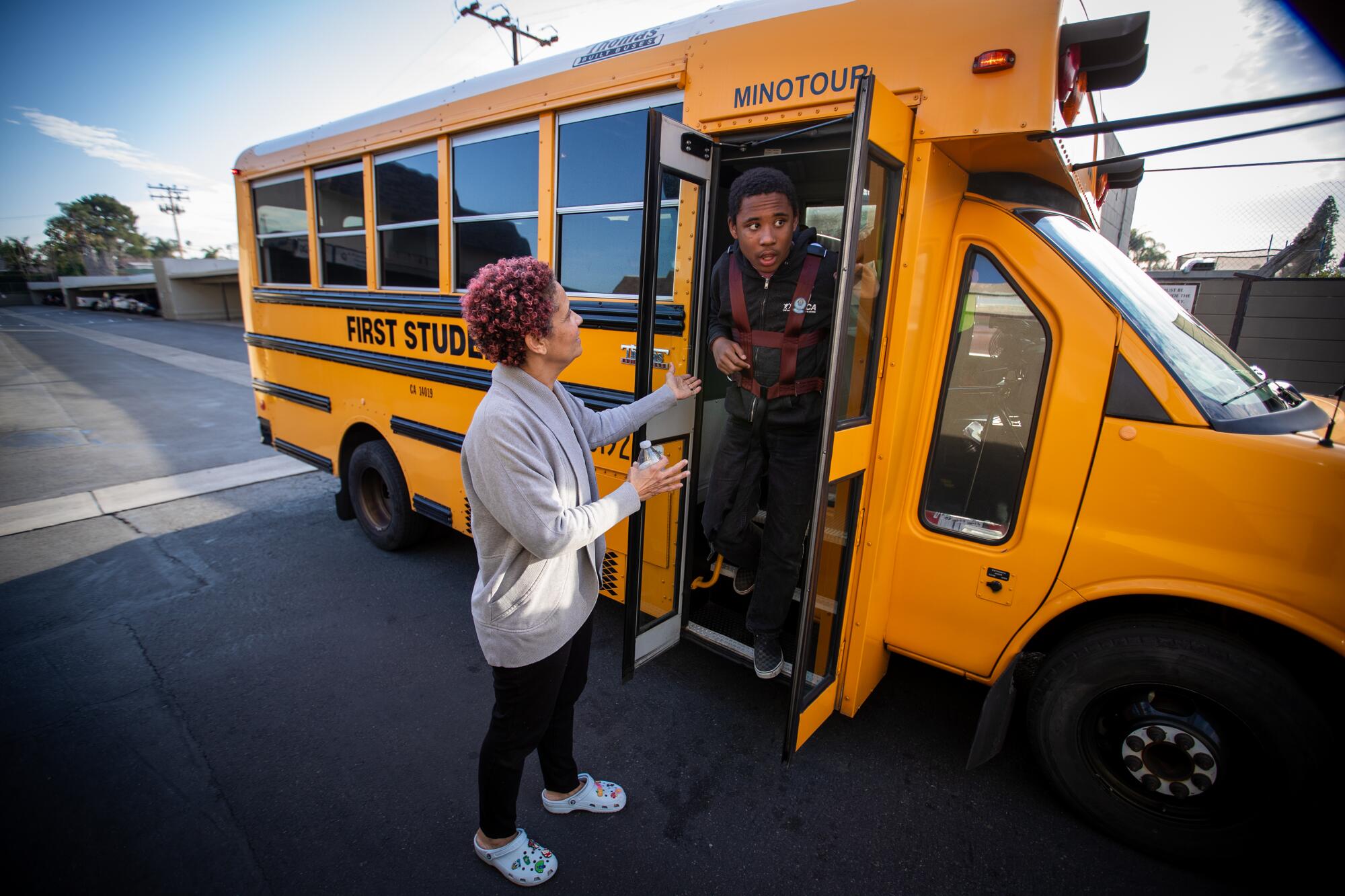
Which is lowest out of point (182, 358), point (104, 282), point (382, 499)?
point (182, 358)

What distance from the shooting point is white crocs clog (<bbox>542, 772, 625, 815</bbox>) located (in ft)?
7.02

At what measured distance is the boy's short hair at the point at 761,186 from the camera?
7.13ft

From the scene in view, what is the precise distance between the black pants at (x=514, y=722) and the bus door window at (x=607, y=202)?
156 cm

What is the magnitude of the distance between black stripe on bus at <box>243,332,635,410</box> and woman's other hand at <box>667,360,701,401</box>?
1.28ft

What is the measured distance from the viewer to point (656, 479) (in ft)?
5.96

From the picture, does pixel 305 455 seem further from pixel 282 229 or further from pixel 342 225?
pixel 342 225

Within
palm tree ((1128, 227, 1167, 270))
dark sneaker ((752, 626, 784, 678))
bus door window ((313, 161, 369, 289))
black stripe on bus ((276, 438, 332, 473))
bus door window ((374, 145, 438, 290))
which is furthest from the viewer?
palm tree ((1128, 227, 1167, 270))

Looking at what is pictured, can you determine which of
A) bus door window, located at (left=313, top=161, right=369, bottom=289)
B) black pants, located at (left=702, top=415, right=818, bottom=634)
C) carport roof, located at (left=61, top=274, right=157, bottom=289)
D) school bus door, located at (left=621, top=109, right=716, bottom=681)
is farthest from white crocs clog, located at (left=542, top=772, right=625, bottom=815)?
carport roof, located at (left=61, top=274, right=157, bottom=289)

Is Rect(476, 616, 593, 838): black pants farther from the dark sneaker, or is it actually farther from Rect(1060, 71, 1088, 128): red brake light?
Rect(1060, 71, 1088, 128): red brake light

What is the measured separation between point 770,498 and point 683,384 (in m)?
0.58

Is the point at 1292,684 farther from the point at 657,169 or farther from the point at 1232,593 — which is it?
the point at 657,169

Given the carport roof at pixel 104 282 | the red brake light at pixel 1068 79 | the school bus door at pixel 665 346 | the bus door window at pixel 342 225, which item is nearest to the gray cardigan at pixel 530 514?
the school bus door at pixel 665 346

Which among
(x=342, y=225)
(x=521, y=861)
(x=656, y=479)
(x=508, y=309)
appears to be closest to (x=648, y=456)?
(x=656, y=479)

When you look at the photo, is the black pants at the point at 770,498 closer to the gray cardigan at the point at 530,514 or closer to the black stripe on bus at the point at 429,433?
the gray cardigan at the point at 530,514
